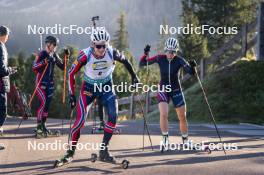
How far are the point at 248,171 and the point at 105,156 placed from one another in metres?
2.34

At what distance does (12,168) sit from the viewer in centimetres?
777

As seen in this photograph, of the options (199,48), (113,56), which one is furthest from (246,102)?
(199,48)

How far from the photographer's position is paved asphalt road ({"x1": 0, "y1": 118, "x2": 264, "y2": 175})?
7680 mm

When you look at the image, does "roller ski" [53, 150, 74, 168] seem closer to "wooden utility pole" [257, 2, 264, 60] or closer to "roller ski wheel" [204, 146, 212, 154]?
"roller ski wheel" [204, 146, 212, 154]

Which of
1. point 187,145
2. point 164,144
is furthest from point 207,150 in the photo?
point 164,144

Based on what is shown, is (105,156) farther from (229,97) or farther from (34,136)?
(229,97)

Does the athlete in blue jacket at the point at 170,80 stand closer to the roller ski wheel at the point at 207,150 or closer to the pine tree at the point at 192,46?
the roller ski wheel at the point at 207,150

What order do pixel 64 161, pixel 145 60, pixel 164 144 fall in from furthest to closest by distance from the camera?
pixel 145 60 → pixel 164 144 → pixel 64 161

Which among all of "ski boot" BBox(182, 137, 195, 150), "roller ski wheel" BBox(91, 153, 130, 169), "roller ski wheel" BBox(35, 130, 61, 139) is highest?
"roller ski wheel" BBox(35, 130, 61, 139)

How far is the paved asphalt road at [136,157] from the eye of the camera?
768 cm

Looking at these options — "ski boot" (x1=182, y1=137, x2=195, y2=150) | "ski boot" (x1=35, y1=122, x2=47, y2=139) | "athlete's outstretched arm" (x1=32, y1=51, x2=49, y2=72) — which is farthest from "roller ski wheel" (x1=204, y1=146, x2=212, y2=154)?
"athlete's outstretched arm" (x1=32, y1=51, x2=49, y2=72)

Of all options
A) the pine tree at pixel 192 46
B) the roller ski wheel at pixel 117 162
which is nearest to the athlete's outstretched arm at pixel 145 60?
the roller ski wheel at pixel 117 162

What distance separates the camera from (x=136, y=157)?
9000mm

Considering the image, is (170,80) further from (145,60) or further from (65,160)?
(65,160)
